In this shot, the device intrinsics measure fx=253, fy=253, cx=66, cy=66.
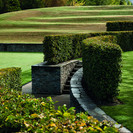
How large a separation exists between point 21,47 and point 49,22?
15535mm

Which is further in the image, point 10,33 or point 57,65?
point 10,33

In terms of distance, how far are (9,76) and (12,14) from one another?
38573 mm

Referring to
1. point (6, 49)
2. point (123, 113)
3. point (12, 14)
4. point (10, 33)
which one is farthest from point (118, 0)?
point (123, 113)

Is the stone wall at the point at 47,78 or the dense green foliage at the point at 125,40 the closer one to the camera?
the stone wall at the point at 47,78

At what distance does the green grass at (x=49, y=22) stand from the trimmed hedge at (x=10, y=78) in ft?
68.4

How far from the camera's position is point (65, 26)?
34938mm

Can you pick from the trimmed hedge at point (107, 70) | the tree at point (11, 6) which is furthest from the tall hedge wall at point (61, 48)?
the tree at point (11, 6)

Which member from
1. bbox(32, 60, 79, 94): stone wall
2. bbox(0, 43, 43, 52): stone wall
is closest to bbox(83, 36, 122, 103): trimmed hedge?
bbox(32, 60, 79, 94): stone wall

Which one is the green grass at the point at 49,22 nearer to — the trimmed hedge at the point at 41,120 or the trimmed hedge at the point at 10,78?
the trimmed hedge at the point at 10,78

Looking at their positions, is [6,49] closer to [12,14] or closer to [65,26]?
[65,26]

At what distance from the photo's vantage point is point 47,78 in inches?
406

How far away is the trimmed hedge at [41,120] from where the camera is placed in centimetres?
266

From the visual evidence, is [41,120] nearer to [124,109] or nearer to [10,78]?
[124,109]

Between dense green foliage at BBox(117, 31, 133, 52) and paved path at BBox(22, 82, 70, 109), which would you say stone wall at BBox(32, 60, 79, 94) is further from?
dense green foliage at BBox(117, 31, 133, 52)
